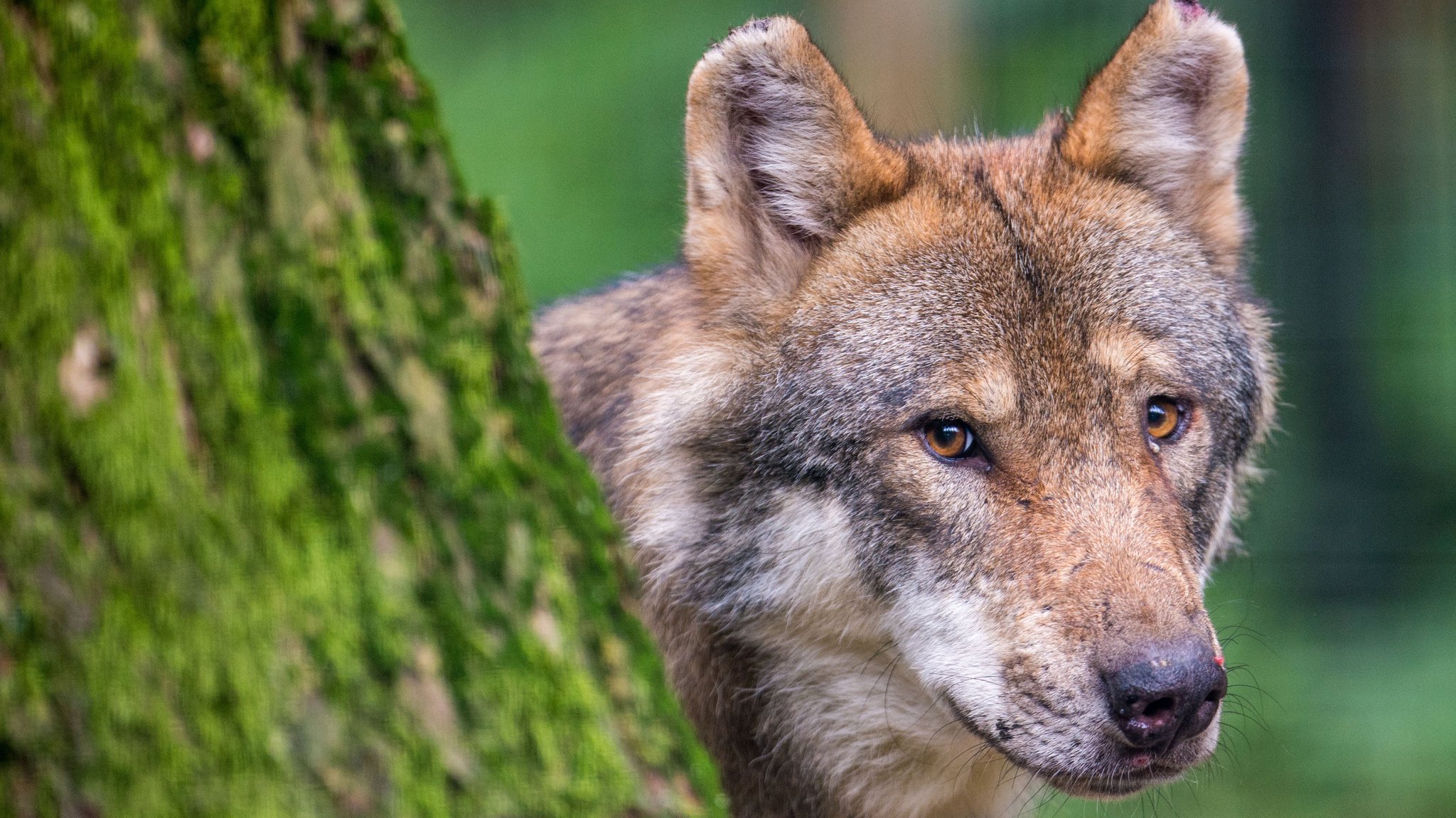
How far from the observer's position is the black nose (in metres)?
2.71

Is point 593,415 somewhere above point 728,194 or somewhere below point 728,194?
below

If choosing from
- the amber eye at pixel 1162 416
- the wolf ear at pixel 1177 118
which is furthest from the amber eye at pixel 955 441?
the wolf ear at pixel 1177 118

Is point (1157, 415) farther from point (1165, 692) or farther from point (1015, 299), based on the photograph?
point (1165, 692)

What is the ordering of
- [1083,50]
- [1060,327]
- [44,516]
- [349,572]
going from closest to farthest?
[44,516] → [349,572] → [1060,327] → [1083,50]

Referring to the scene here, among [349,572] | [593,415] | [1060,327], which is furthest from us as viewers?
[593,415]

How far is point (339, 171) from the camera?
165 centimetres

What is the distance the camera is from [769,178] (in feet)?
11.7

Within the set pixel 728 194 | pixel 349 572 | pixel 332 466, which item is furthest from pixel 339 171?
pixel 728 194

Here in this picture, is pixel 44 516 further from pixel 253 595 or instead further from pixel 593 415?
pixel 593 415

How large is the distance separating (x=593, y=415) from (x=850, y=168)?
98cm

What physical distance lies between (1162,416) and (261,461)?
247 cm

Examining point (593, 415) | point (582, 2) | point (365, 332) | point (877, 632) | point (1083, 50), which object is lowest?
point (877, 632)

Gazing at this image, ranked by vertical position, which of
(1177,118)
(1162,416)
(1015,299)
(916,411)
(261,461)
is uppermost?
(1177,118)

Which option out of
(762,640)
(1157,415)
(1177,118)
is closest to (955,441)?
(1157,415)
